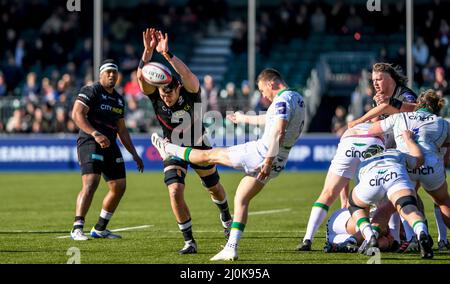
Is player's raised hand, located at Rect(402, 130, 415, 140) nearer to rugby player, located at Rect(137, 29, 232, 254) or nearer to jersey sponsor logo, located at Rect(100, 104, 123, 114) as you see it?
rugby player, located at Rect(137, 29, 232, 254)

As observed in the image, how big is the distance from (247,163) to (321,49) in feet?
89.9

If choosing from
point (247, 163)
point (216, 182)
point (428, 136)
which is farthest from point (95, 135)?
point (428, 136)

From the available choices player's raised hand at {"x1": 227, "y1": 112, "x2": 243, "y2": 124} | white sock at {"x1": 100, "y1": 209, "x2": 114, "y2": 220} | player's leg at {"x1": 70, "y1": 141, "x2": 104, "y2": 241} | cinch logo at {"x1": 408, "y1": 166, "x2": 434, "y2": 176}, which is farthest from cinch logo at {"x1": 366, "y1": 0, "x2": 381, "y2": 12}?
cinch logo at {"x1": 408, "y1": 166, "x2": 434, "y2": 176}

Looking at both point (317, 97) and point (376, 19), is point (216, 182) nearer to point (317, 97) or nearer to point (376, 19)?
point (317, 97)

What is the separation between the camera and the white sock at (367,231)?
1192 cm

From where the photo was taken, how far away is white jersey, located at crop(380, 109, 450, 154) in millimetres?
12305

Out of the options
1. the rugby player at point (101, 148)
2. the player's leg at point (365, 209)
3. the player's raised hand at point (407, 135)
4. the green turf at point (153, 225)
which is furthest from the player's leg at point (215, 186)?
the player's raised hand at point (407, 135)

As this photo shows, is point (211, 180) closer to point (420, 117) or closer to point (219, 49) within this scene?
point (420, 117)

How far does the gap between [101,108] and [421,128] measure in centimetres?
500

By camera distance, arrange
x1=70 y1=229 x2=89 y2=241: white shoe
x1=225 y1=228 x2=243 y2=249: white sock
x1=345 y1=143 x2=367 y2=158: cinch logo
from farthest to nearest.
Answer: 1. x1=70 y1=229 x2=89 y2=241: white shoe
2. x1=345 y1=143 x2=367 y2=158: cinch logo
3. x1=225 y1=228 x2=243 y2=249: white sock

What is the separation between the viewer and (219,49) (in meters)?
41.6

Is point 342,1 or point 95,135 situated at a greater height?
point 342,1

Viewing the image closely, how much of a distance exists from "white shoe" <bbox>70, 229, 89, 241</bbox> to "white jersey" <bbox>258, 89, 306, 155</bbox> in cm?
363
